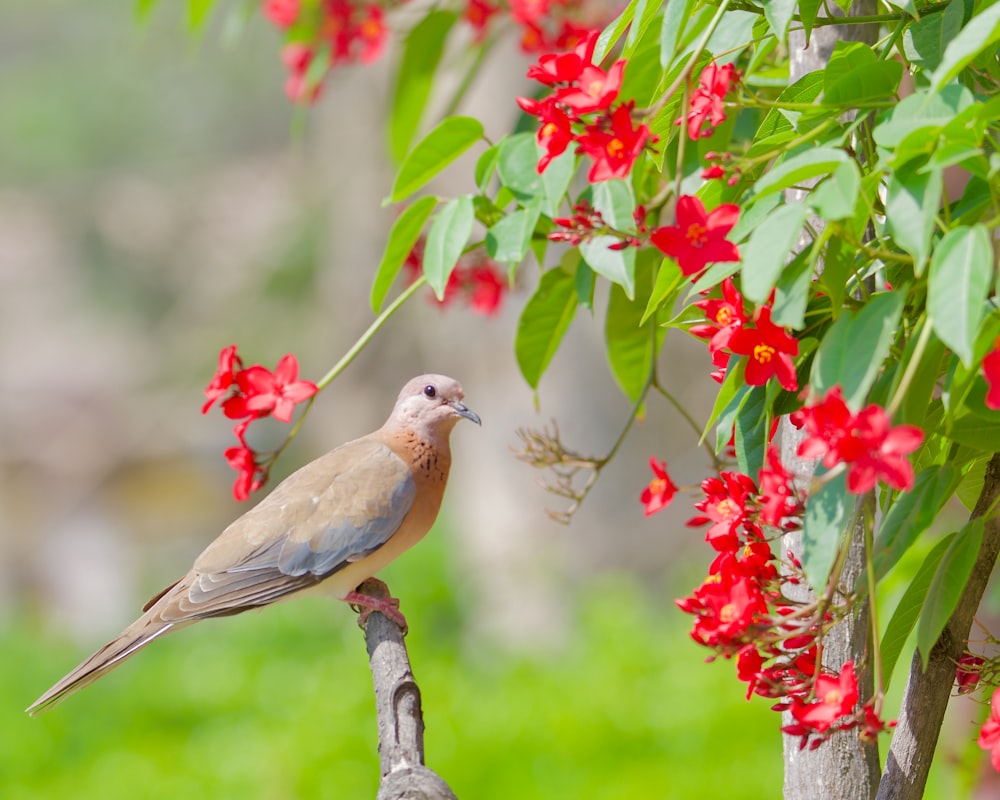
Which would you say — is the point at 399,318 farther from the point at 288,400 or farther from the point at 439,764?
the point at 288,400

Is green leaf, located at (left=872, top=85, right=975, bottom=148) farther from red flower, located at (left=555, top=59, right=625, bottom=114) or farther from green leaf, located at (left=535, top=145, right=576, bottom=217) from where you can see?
green leaf, located at (left=535, top=145, right=576, bottom=217)

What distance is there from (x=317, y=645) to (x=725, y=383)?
5.27 m

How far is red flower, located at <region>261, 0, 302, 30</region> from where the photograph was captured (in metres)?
2.47

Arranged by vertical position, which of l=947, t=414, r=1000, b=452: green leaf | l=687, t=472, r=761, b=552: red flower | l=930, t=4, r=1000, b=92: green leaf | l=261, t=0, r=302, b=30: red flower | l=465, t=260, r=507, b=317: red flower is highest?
l=261, t=0, r=302, b=30: red flower

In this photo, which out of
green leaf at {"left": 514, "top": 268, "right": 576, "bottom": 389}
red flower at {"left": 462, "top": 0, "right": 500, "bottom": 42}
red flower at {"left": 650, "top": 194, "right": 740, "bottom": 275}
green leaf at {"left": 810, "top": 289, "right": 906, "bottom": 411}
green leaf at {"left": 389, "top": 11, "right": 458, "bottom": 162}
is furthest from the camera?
red flower at {"left": 462, "top": 0, "right": 500, "bottom": 42}

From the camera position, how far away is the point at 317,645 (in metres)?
6.19

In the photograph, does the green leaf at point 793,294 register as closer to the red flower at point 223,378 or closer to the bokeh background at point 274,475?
the red flower at point 223,378

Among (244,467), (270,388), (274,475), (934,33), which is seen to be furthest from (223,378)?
(274,475)

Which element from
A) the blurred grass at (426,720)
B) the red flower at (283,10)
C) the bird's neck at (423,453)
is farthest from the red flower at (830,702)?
the blurred grass at (426,720)

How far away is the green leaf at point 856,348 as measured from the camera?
3.00 feet

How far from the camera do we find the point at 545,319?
5.71ft

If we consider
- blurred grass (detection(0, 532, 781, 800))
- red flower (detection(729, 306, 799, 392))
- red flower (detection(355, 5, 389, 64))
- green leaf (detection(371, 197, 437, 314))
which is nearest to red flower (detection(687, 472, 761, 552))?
red flower (detection(729, 306, 799, 392))

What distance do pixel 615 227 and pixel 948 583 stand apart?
0.50 m

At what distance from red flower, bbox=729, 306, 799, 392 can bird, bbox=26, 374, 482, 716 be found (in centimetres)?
124
